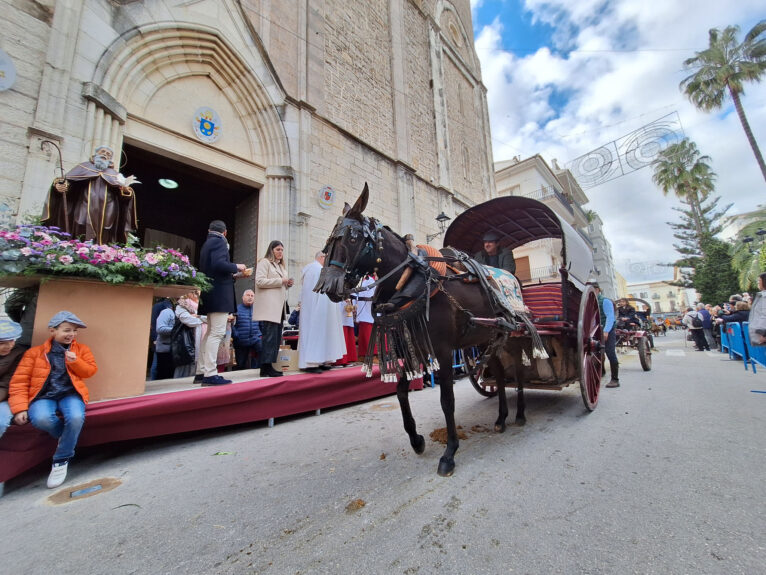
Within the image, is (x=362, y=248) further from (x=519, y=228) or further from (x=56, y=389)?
(x=519, y=228)

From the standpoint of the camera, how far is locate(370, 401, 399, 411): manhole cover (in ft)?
14.2

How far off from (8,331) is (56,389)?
23.3 inches

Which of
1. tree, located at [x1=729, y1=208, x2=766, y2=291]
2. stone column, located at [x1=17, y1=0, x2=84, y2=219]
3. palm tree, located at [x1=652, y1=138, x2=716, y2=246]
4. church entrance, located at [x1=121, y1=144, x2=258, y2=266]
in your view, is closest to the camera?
stone column, located at [x1=17, y1=0, x2=84, y2=219]

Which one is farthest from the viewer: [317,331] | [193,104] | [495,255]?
[193,104]

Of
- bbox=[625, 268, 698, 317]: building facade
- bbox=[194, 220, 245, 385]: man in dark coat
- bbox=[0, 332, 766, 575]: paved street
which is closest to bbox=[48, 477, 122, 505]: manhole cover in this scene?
bbox=[0, 332, 766, 575]: paved street

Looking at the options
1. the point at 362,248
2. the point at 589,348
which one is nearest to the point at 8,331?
the point at 362,248

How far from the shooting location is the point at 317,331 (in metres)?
4.36

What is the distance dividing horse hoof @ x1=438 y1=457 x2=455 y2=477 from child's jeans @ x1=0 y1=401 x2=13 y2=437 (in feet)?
10.4

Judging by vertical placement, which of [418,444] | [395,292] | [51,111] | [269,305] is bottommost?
[418,444]

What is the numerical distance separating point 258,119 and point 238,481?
8.10 m

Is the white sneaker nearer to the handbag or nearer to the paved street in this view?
the paved street

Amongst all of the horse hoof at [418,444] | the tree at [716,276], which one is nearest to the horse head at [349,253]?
the horse hoof at [418,444]

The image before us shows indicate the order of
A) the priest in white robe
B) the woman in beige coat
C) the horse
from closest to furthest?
the horse < the woman in beige coat < the priest in white robe

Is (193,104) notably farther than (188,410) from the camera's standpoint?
Yes
